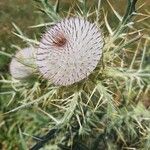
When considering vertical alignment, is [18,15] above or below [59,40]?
above

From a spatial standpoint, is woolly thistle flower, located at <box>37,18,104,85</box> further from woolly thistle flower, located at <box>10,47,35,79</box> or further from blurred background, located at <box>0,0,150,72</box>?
blurred background, located at <box>0,0,150,72</box>

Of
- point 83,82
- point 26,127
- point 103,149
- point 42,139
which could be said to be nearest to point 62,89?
point 83,82

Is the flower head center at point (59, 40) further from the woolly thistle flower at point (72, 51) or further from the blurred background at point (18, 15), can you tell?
the blurred background at point (18, 15)

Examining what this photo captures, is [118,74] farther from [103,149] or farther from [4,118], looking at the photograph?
[4,118]

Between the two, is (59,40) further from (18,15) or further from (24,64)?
(18,15)

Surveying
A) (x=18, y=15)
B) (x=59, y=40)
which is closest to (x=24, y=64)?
(x=59, y=40)

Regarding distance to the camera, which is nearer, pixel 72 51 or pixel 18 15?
pixel 72 51

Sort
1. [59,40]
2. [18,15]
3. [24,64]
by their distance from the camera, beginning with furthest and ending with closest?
[18,15], [24,64], [59,40]

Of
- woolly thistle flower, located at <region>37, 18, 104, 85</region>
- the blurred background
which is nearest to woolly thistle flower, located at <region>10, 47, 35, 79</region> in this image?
woolly thistle flower, located at <region>37, 18, 104, 85</region>
